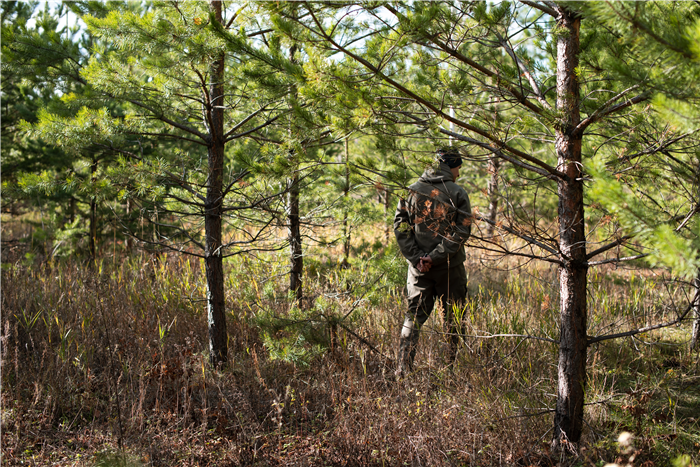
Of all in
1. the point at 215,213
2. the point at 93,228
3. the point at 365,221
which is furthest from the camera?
the point at 93,228

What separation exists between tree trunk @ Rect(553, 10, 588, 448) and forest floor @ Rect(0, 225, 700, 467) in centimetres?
16

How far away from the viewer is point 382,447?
298cm

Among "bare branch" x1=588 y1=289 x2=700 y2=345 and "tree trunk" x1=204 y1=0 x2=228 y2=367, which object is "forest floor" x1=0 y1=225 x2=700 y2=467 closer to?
"bare branch" x1=588 y1=289 x2=700 y2=345

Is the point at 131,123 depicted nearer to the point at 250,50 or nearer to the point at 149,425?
the point at 250,50

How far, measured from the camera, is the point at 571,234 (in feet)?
8.23

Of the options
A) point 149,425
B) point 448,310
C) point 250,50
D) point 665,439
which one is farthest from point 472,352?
point 250,50

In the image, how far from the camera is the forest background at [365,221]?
2.36 m

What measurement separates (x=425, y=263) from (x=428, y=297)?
40 centimetres

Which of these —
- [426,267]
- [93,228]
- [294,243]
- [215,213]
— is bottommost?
[426,267]

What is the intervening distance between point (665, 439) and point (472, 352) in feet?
4.35

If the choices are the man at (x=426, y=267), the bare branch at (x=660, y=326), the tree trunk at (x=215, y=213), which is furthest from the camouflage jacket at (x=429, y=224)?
the tree trunk at (x=215, y=213)

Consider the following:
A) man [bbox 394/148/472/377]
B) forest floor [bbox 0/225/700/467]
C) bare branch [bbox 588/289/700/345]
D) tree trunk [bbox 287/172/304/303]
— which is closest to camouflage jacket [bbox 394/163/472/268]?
man [bbox 394/148/472/377]

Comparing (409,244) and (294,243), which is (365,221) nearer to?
(294,243)

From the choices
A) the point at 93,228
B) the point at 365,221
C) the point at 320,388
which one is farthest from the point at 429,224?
the point at 93,228
